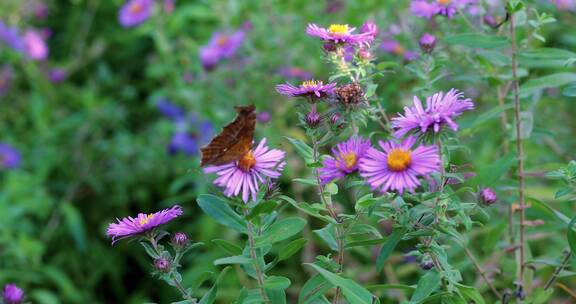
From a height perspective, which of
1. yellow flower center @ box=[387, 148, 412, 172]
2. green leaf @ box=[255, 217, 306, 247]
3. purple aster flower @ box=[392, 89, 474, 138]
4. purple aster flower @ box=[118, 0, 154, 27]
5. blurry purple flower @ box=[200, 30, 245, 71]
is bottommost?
yellow flower center @ box=[387, 148, 412, 172]

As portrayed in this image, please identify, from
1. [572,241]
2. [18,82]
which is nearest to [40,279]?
[18,82]

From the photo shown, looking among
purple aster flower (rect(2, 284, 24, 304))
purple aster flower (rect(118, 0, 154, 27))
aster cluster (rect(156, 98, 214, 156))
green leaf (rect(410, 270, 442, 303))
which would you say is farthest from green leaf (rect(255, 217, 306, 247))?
purple aster flower (rect(118, 0, 154, 27))

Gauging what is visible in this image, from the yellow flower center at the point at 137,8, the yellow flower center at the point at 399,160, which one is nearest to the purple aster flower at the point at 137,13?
the yellow flower center at the point at 137,8

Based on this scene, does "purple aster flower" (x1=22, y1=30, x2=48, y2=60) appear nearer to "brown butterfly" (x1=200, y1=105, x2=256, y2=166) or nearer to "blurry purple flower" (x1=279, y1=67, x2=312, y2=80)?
"blurry purple flower" (x1=279, y1=67, x2=312, y2=80)

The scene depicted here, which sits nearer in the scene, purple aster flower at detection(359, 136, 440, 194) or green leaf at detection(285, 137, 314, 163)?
purple aster flower at detection(359, 136, 440, 194)

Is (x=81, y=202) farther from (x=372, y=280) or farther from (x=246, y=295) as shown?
(x=246, y=295)

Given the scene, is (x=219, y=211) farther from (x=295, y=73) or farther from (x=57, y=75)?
(x=57, y=75)

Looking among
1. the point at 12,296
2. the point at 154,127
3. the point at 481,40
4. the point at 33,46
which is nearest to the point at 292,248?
the point at 12,296
